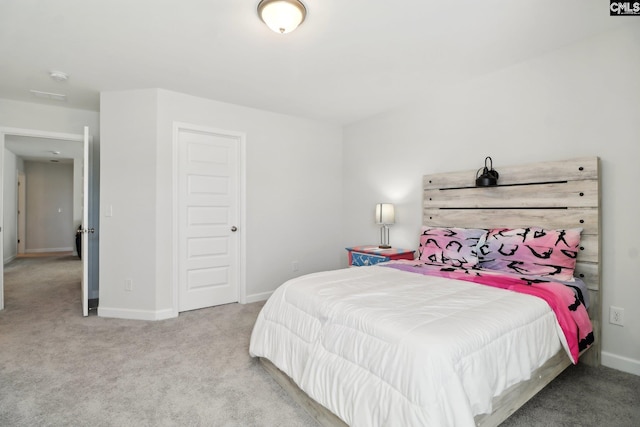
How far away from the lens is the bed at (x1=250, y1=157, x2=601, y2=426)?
1.28 meters

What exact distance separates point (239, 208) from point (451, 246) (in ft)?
7.94

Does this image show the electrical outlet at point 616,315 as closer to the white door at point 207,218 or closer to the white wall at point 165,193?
the white wall at point 165,193

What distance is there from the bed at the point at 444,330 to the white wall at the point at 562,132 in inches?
5.2

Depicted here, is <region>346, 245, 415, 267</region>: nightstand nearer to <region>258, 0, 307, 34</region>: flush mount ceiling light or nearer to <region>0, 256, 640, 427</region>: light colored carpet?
<region>0, 256, 640, 427</region>: light colored carpet

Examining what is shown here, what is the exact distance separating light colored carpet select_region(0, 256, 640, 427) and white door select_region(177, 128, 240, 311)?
50 cm

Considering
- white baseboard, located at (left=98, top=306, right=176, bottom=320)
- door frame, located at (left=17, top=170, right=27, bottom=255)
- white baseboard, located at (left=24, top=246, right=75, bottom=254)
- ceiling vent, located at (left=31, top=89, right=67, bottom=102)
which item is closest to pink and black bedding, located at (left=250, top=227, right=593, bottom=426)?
white baseboard, located at (left=98, top=306, right=176, bottom=320)

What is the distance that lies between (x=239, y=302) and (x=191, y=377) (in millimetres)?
1765

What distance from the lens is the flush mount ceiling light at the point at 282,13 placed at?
193 centimetres

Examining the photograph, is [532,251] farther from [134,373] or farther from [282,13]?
[134,373]

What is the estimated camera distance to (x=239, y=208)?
3.96 metres

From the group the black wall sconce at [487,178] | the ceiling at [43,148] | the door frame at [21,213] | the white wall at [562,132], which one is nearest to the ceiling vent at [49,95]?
the ceiling at [43,148]

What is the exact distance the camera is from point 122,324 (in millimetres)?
3215

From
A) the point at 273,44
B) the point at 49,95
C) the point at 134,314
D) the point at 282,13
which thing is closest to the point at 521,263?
the point at 282,13

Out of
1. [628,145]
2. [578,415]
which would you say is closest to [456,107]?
[628,145]
